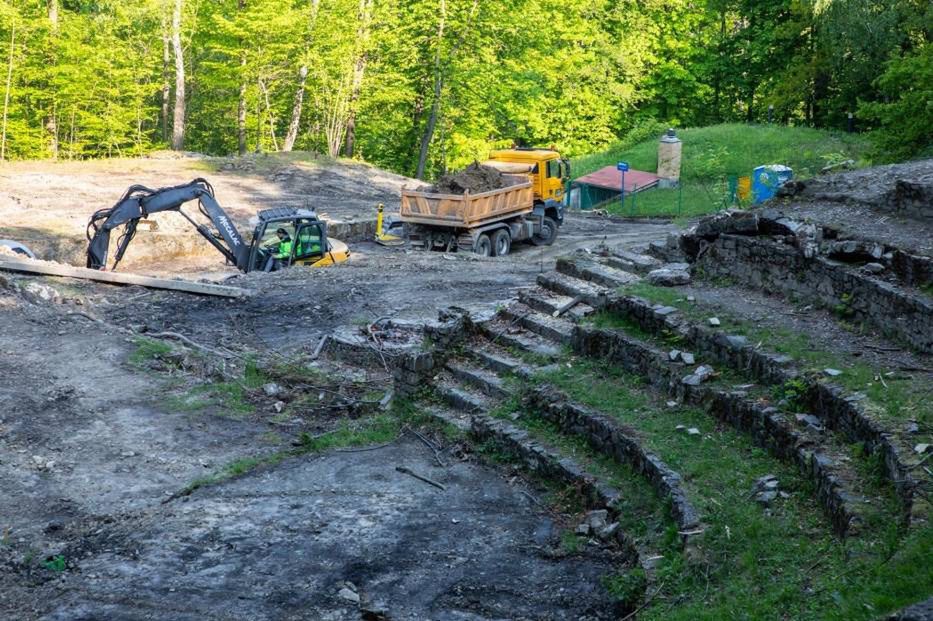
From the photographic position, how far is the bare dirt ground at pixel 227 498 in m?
9.69

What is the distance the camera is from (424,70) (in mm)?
41781

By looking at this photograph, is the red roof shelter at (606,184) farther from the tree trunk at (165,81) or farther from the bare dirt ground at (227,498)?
the bare dirt ground at (227,498)

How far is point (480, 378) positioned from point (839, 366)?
16.8 ft

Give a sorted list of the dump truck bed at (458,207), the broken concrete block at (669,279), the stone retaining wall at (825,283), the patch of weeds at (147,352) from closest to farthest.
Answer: the stone retaining wall at (825,283) < the broken concrete block at (669,279) < the patch of weeds at (147,352) < the dump truck bed at (458,207)

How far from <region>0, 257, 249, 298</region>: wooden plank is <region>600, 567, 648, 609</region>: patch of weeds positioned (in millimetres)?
13338

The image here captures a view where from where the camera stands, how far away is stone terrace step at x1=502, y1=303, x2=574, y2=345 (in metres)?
15.5

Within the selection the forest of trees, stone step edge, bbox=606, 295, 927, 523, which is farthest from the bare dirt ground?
the forest of trees

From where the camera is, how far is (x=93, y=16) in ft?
138

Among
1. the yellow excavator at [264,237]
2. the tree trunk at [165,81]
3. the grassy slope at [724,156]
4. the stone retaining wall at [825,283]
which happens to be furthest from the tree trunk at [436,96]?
the stone retaining wall at [825,283]

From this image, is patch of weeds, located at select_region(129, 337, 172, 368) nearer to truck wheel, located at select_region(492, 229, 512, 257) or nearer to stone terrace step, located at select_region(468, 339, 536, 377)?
stone terrace step, located at select_region(468, 339, 536, 377)

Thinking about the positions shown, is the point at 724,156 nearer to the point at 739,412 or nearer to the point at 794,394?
the point at 739,412

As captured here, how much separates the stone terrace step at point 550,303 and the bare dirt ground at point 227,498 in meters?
2.67

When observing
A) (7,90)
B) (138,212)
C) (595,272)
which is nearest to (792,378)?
(595,272)

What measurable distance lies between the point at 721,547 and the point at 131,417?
29.4 feet
